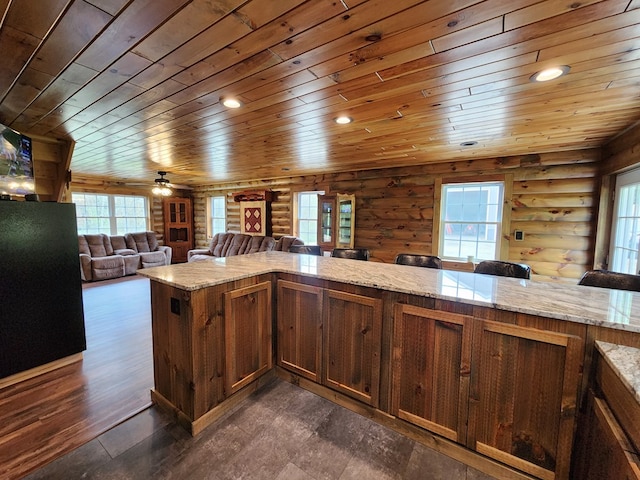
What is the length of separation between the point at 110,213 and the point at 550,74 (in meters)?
8.75

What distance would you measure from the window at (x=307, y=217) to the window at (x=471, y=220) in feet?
8.77

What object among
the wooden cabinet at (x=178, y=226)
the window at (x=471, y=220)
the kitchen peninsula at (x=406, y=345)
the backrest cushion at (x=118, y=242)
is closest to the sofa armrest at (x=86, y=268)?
the backrest cushion at (x=118, y=242)

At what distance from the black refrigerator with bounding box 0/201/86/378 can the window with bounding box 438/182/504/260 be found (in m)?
4.74

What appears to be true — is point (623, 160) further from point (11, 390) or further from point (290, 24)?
point (11, 390)

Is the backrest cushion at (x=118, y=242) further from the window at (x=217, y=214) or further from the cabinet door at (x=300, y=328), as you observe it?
the cabinet door at (x=300, y=328)

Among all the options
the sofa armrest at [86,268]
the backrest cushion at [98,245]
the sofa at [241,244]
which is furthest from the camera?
the backrest cushion at [98,245]

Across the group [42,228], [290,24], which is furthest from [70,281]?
[290,24]

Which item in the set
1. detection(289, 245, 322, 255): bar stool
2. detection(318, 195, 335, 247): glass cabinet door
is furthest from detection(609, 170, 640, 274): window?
detection(318, 195, 335, 247): glass cabinet door

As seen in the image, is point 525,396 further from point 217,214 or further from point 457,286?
point 217,214

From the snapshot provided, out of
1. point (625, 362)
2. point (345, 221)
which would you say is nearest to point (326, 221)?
point (345, 221)

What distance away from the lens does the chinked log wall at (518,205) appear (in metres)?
3.54

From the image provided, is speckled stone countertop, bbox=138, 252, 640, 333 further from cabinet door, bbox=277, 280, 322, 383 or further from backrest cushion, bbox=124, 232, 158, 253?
backrest cushion, bbox=124, 232, 158, 253

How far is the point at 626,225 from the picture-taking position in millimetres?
2898

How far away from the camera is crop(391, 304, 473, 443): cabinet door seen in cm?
158
